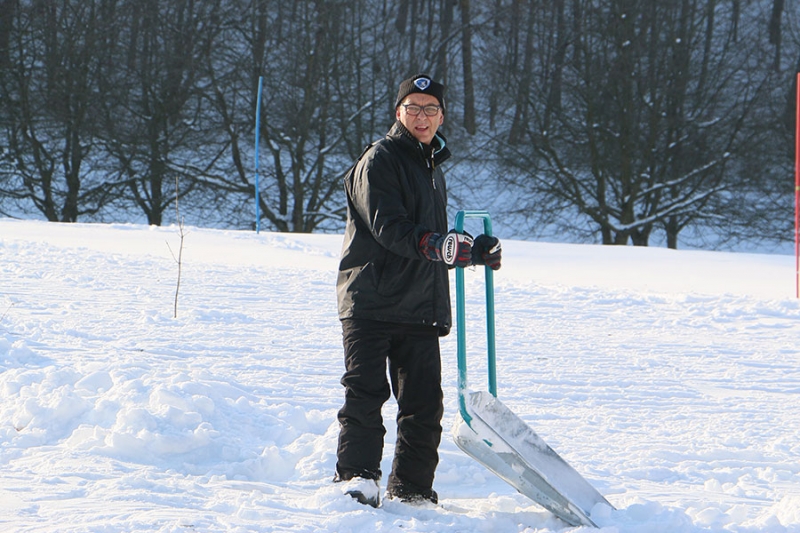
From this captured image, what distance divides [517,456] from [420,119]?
1.22 meters

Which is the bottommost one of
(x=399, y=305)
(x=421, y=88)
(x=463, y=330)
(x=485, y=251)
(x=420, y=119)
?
(x=463, y=330)

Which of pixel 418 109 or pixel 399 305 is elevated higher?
pixel 418 109

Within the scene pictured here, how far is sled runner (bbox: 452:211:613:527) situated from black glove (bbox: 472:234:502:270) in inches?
6.3

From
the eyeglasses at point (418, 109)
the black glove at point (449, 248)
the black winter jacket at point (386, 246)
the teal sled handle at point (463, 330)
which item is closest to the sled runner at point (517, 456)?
the teal sled handle at point (463, 330)

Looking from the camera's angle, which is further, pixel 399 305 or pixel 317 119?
pixel 317 119

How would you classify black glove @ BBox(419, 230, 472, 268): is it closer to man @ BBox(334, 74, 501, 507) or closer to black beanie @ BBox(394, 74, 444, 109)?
man @ BBox(334, 74, 501, 507)

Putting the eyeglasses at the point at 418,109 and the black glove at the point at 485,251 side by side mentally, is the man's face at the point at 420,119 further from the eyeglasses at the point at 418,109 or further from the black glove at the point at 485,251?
the black glove at the point at 485,251

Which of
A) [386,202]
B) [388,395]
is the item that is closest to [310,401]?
[388,395]

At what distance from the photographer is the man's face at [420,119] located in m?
3.26

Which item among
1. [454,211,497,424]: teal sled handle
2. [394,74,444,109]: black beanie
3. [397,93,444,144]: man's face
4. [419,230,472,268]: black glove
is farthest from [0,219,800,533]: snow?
[394,74,444,109]: black beanie

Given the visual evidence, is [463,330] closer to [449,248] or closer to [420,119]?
[449,248]

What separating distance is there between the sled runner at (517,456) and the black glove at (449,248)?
0.25 m

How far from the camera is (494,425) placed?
3.21 metres

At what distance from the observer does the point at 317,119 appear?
19688mm
